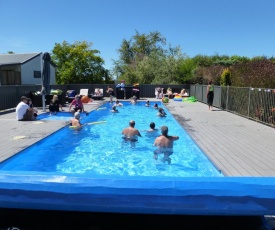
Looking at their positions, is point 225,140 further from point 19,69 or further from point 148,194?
point 19,69

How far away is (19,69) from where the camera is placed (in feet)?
83.4

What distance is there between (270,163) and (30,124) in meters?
7.91

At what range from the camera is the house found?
25.0 meters

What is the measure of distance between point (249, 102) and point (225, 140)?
5193 mm

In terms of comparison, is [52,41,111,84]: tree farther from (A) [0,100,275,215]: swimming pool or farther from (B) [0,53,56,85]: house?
(A) [0,100,275,215]: swimming pool

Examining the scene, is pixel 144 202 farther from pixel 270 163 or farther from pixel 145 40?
pixel 145 40

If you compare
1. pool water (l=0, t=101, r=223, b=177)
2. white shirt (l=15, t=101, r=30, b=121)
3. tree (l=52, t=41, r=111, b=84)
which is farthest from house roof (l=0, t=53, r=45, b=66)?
pool water (l=0, t=101, r=223, b=177)

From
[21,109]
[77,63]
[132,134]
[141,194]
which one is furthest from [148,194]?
[77,63]

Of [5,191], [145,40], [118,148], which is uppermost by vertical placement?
[145,40]

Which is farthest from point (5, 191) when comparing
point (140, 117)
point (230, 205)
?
point (140, 117)

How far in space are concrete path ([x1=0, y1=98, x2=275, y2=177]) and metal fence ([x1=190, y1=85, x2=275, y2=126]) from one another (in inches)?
20.5

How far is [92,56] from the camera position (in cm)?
3531

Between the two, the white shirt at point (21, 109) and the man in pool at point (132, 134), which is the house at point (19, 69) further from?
the man in pool at point (132, 134)

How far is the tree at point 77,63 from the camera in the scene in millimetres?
34844
